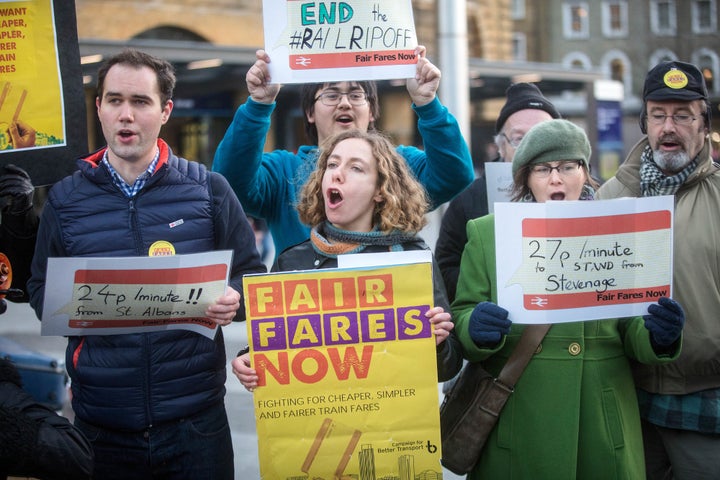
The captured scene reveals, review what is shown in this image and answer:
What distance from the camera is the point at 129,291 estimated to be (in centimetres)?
284

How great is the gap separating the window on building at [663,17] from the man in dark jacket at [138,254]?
2096 inches

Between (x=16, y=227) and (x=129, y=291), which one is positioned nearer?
(x=129, y=291)

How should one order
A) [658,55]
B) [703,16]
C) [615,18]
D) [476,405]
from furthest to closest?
[615,18] < [703,16] < [658,55] < [476,405]

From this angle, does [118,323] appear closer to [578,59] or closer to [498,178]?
[498,178]

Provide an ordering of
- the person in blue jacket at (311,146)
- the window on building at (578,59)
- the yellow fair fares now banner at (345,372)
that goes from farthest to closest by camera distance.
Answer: the window on building at (578,59) < the person in blue jacket at (311,146) < the yellow fair fares now banner at (345,372)

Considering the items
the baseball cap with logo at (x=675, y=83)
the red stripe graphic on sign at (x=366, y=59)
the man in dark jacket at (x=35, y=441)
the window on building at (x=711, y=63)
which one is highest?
the window on building at (x=711, y=63)

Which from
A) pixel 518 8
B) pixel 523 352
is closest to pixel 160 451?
pixel 523 352

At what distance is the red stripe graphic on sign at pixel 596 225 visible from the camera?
2.88 m

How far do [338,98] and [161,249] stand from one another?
1047 mm

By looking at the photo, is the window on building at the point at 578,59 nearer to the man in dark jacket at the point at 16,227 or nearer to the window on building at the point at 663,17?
the window on building at the point at 663,17

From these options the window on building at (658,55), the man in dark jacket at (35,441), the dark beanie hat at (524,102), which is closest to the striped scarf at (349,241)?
the man in dark jacket at (35,441)

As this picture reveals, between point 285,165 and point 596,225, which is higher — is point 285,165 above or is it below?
above

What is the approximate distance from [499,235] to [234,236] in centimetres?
88

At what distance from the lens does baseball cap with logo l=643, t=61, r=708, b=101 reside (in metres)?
3.37
